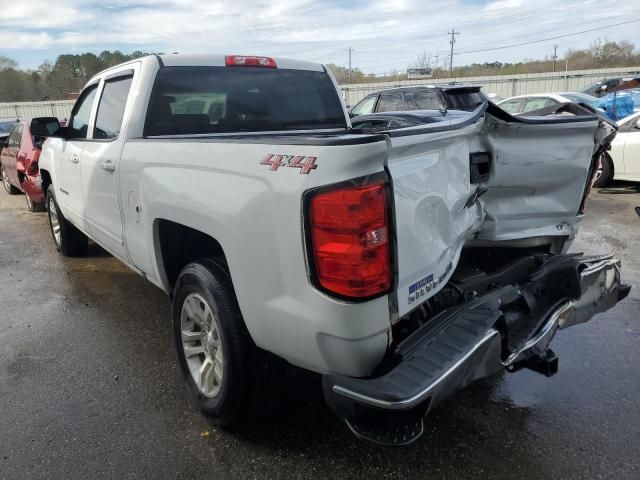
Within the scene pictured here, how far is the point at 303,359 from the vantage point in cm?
216

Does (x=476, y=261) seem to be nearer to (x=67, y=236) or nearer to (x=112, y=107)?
(x=112, y=107)

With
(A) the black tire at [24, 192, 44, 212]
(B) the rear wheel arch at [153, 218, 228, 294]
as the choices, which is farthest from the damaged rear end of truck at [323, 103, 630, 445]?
(A) the black tire at [24, 192, 44, 212]

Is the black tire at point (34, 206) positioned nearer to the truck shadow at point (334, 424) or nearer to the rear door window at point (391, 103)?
the rear door window at point (391, 103)

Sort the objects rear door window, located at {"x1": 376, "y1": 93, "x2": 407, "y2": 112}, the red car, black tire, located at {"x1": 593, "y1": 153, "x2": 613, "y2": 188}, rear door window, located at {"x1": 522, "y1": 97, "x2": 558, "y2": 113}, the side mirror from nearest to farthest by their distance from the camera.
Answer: the side mirror
the red car
black tire, located at {"x1": 593, "y1": 153, "x2": 613, "y2": 188}
rear door window, located at {"x1": 376, "y1": 93, "x2": 407, "y2": 112}
rear door window, located at {"x1": 522, "y1": 97, "x2": 558, "y2": 113}

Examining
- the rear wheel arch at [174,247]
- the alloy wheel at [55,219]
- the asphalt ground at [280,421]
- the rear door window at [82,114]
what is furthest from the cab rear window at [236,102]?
the alloy wheel at [55,219]

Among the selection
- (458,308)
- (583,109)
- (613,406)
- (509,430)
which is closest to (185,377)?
(458,308)

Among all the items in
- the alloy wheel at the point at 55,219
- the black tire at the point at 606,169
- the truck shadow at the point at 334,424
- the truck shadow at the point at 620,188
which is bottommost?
the truck shadow at the point at 620,188

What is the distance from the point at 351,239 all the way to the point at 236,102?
225 cm

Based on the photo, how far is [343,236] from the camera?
1.90m

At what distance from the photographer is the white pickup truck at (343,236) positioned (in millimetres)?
1938

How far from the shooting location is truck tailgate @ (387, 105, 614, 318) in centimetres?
207

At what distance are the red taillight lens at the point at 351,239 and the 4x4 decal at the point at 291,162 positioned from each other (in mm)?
111

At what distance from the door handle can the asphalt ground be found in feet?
4.22

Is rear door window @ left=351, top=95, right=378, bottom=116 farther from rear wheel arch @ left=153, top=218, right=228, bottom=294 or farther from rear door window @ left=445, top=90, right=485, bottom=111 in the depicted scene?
rear wheel arch @ left=153, top=218, right=228, bottom=294
